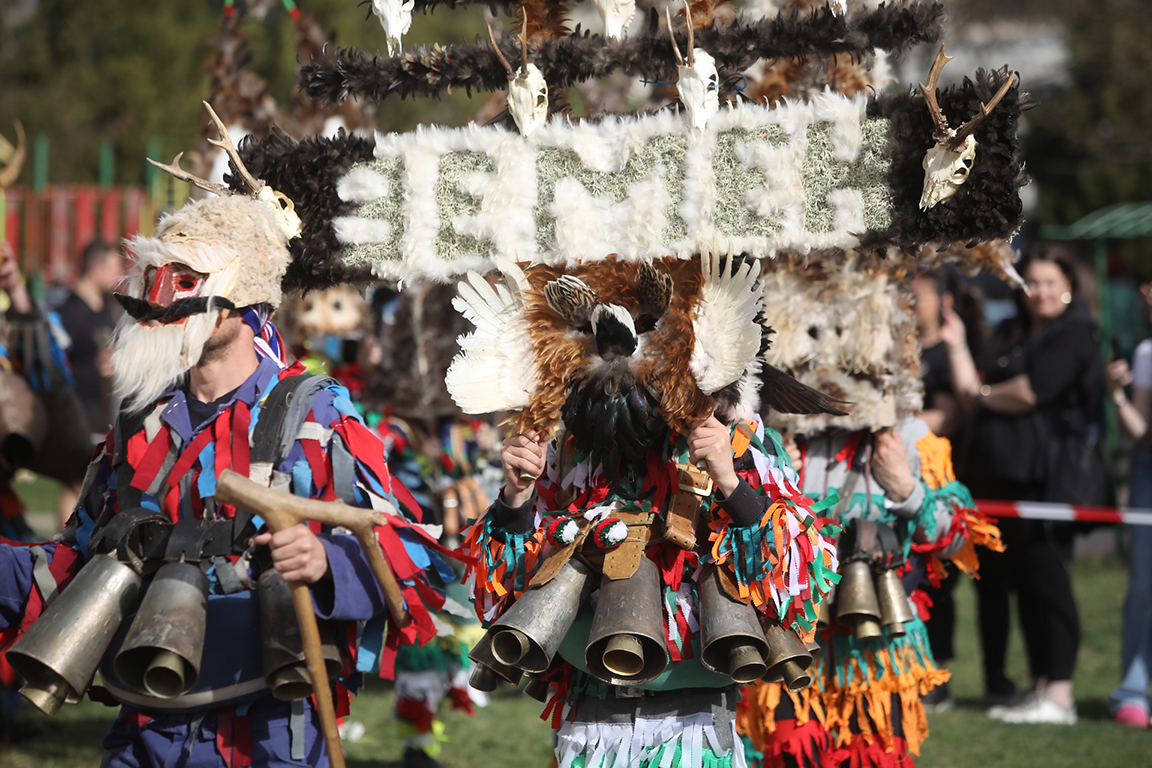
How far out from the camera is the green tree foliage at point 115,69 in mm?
21234

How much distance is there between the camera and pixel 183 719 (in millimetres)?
2693

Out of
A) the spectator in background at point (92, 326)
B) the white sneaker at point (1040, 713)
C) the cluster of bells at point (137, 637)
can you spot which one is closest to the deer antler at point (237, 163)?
the cluster of bells at point (137, 637)

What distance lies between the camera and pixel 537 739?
5594mm

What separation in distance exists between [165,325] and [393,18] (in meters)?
1.04

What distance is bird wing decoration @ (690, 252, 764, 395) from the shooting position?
258 centimetres

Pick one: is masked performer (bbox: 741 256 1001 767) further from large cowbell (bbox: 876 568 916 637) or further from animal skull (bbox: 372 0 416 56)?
animal skull (bbox: 372 0 416 56)

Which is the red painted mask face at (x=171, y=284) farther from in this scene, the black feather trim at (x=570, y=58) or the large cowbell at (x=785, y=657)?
the large cowbell at (x=785, y=657)

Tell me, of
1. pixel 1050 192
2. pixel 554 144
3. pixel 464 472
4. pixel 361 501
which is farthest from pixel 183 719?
pixel 1050 192

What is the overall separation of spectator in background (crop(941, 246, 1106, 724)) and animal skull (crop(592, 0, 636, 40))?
3.34 meters

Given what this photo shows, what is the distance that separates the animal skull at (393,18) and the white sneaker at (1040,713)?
175 inches

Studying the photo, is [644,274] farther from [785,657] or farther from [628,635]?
[785,657]

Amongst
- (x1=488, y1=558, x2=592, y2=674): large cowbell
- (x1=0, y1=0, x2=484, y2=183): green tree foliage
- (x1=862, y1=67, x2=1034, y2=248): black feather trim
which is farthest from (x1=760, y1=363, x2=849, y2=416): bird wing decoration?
(x1=0, y1=0, x2=484, y2=183): green tree foliage

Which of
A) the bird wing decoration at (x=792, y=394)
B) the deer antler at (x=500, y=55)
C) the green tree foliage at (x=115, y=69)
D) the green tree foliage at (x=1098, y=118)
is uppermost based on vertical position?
the green tree foliage at (x=115, y=69)

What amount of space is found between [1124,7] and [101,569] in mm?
15731
